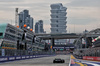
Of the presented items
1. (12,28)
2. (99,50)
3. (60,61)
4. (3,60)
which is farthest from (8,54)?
(12,28)

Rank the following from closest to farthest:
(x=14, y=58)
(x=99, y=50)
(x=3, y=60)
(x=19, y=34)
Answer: (x=3, y=60), (x=99, y=50), (x=14, y=58), (x=19, y=34)

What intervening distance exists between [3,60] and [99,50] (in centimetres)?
2085

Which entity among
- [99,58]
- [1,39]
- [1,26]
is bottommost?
[99,58]

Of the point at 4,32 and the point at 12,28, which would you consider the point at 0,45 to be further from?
the point at 12,28

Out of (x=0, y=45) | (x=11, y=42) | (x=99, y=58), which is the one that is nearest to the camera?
(x=99, y=58)

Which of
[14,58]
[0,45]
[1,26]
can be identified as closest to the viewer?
[14,58]

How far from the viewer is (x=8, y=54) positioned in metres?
45.6

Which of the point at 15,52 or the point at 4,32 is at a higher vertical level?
the point at 4,32

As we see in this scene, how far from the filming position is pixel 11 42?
113125mm

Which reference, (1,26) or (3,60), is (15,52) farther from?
(1,26)

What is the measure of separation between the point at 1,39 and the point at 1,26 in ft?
25.1

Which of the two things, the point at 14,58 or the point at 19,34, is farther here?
the point at 19,34

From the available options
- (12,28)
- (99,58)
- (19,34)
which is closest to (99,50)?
(99,58)

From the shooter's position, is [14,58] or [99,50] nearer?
[99,50]
